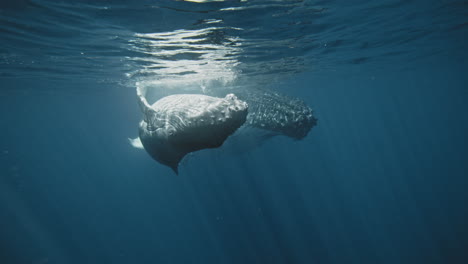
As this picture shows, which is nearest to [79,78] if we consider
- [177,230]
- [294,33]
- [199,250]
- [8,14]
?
[8,14]

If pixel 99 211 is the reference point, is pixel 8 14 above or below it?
above

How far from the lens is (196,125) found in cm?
304

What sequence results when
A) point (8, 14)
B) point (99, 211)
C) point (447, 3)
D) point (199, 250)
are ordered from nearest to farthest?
point (8, 14) < point (447, 3) < point (199, 250) < point (99, 211)

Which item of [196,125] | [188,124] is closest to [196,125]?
[196,125]

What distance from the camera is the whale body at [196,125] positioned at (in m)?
2.88

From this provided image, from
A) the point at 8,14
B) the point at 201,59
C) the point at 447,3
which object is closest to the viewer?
the point at 8,14

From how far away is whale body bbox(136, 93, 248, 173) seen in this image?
9.44 ft

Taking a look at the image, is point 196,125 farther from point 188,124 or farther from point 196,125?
point 188,124

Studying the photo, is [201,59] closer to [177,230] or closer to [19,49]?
[19,49]

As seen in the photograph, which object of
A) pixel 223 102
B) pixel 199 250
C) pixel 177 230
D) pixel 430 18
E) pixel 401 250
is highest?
pixel 430 18

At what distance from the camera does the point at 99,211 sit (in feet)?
238

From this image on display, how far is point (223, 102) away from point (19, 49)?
12034 millimetres

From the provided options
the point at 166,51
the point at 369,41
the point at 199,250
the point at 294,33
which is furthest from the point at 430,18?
the point at 199,250

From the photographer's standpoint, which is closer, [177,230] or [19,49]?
[19,49]
